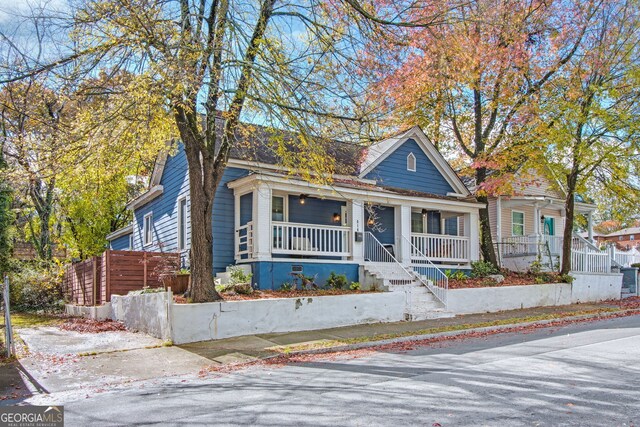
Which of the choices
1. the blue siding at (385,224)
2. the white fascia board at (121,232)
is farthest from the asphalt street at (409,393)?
the white fascia board at (121,232)

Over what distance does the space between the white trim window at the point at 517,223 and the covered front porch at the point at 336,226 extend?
6554mm

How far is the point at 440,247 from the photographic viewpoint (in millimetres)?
19531

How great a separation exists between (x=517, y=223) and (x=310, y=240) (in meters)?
14.3

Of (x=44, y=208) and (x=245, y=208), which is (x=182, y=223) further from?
(x=44, y=208)

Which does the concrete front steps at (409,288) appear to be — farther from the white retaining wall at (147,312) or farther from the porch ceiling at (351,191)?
the white retaining wall at (147,312)

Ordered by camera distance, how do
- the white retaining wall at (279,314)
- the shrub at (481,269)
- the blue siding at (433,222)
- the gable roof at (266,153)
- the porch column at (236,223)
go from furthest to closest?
1. the blue siding at (433,222)
2. the shrub at (481,269)
3. the porch column at (236,223)
4. the gable roof at (266,153)
5. the white retaining wall at (279,314)

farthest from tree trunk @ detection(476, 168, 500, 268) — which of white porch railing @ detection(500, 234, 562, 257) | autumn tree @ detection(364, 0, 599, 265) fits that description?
white porch railing @ detection(500, 234, 562, 257)

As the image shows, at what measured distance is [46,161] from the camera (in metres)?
10.9

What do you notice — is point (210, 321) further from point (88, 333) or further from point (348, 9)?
point (348, 9)

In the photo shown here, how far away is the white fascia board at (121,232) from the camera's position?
24697 millimetres

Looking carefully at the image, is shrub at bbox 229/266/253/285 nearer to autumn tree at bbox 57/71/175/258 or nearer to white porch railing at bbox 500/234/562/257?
autumn tree at bbox 57/71/175/258

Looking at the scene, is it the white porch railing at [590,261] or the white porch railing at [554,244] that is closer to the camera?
the white porch railing at [590,261]

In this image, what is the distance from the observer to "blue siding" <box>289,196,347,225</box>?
706 inches

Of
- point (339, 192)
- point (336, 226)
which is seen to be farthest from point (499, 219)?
point (339, 192)
